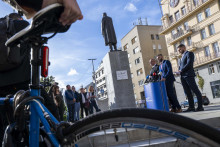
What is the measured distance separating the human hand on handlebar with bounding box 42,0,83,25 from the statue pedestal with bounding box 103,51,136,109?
20.1 ft

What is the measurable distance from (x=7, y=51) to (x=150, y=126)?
1.16 m

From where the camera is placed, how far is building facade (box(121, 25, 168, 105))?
1582 inches

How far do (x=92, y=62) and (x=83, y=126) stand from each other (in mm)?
44612

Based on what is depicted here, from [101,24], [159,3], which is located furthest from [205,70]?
[101,24]

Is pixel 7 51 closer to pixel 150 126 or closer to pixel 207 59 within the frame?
pixel 150 126

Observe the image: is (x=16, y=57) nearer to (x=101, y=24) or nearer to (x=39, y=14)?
(x=39, y=14)

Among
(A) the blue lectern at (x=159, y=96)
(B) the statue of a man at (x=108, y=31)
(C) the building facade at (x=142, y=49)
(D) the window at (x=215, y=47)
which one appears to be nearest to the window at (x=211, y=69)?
(D) the window at (x=215, y=47)

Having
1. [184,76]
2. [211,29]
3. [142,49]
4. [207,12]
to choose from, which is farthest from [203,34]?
[184,76]

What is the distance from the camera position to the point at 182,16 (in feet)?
99.5

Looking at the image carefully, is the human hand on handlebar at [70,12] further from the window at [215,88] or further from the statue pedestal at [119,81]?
the window at [215,88]

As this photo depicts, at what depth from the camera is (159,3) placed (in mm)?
34250

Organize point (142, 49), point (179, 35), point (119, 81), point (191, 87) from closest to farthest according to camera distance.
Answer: point (191, 87) → point (119, 81) → point (179, 35) → point (142, 49)

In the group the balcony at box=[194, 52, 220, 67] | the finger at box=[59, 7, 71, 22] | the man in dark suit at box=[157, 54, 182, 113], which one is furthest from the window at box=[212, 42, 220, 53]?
the finger at box=[59, 7, 71, 22]

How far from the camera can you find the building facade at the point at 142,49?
1582 inches
